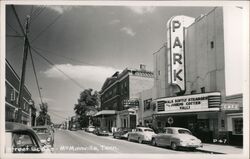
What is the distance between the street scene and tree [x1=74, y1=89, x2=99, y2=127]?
1.59 feet

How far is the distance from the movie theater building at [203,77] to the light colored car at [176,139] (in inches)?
12.1

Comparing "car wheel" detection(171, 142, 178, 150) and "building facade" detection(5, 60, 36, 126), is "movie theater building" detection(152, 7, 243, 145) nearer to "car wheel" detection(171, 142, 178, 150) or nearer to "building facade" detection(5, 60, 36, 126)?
"car wheel" detection(171, 142, 178, 150)

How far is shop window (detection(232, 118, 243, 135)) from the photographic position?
42.9ft

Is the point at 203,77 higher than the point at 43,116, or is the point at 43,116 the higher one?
the point at 203,77

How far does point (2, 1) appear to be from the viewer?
39.1 ft

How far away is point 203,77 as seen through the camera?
648 inches

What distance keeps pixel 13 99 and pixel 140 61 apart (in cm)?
479

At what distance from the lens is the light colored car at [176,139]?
13.4m

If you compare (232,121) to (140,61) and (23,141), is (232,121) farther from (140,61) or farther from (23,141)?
(23,141)

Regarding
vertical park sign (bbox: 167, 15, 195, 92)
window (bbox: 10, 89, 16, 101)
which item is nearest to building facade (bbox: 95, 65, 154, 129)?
vertical park sign (bbox: 167, 15, 195, 92)

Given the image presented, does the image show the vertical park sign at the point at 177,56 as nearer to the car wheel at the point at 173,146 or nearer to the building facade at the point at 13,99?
the car wheel at the point at 173,146

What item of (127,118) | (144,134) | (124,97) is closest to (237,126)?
(144,134)

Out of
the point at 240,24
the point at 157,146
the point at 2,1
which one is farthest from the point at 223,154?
the point at 2,1

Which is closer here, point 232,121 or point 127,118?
point 232,121
